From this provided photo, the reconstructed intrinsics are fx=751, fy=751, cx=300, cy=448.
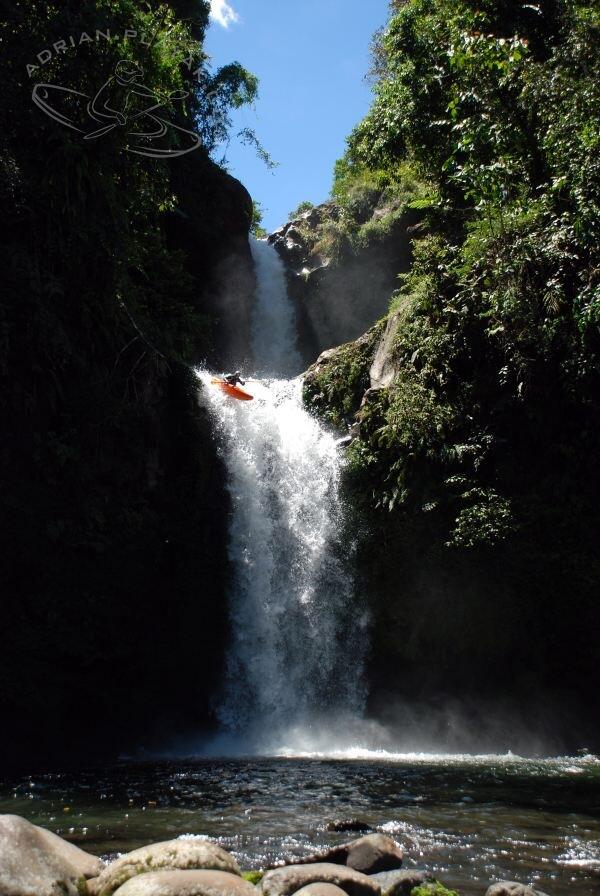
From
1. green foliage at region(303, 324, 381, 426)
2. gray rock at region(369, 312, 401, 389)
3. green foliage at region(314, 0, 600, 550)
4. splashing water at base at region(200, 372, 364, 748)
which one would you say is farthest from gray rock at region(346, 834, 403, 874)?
green foliage at region(303, 324, 381, 426)

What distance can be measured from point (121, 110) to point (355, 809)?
11088mm

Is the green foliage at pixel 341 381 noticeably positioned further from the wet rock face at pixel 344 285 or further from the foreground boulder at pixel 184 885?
the foreground boulder at pixel 184 885

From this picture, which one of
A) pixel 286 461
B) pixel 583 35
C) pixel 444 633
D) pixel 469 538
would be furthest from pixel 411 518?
pixel 583 35

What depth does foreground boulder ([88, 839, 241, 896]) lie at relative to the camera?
445 centimetres

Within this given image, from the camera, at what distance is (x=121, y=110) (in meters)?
12.5

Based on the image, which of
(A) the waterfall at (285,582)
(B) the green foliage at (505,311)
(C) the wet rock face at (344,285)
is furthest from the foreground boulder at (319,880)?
(C) the wet rock face at (344,285)

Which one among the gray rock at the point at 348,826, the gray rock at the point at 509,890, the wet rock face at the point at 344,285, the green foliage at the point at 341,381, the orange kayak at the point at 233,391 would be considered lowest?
the gray rock at the point at 509,890

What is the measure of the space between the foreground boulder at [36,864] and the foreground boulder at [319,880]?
45.5 inches

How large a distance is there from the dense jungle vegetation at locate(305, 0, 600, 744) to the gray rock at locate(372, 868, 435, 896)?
7739 mm

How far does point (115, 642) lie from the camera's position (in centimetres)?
1227

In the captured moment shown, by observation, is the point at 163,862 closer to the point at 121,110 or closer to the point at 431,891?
the point at 431,891

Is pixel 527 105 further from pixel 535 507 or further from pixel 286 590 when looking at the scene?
pixel 286 590

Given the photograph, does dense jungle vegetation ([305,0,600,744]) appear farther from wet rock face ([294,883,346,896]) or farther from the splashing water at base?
wet rock face ([294,883,346,896])

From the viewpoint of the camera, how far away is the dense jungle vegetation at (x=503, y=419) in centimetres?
1215
